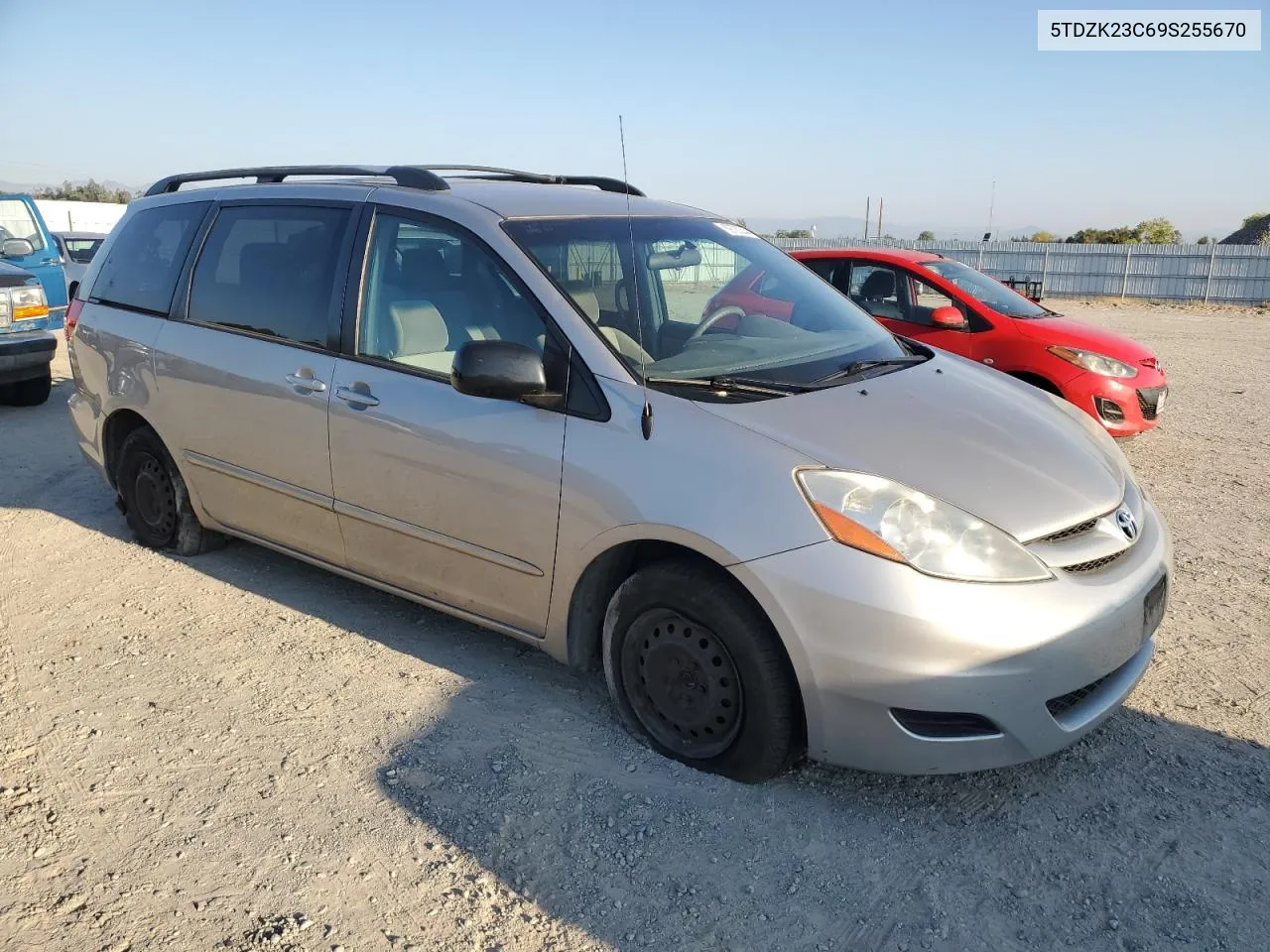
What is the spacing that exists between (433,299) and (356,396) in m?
0.47

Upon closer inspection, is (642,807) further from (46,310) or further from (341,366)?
(46,310)

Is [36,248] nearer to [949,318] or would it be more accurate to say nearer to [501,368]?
[949,318]

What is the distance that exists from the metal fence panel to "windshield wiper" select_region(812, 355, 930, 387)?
22665 mm

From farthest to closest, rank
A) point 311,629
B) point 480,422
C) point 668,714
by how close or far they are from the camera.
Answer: point 311,629, point 480,422, point 668,714

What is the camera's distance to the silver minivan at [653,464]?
9.11 feet

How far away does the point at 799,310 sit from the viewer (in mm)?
4059

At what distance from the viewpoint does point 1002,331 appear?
7863 mm

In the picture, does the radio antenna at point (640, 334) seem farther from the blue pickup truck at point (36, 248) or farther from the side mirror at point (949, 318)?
the blue pickup truck at point (36, 248)

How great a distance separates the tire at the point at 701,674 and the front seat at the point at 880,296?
18.2 feet

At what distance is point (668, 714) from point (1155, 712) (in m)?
1.83

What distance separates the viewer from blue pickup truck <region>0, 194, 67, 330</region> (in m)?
10.6

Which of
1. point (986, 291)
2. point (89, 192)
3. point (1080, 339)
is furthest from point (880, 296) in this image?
point (89, 192)

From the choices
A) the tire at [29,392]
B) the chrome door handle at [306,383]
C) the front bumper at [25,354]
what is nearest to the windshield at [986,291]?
the chrome door handle at [306,383]

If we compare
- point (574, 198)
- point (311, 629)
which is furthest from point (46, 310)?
point (574, 198)
